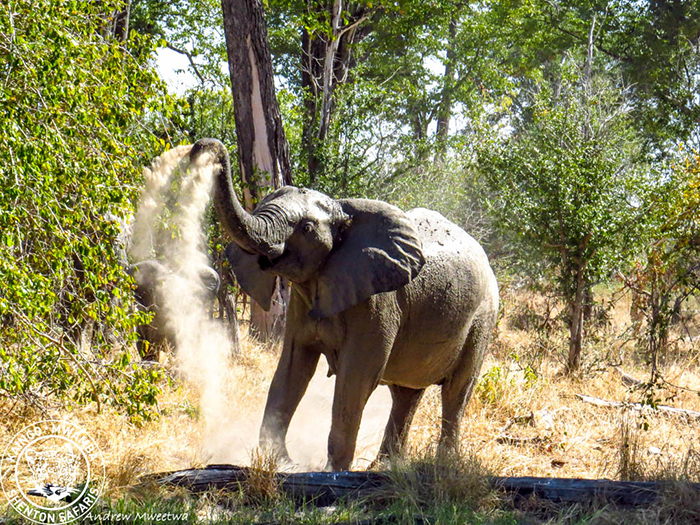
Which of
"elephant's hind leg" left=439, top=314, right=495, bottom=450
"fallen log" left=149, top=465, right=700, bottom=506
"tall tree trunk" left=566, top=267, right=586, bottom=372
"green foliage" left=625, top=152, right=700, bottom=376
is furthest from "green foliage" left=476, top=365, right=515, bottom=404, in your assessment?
"fallen log" left=149, top=465, right=700, bottom=506

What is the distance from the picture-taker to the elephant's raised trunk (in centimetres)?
416

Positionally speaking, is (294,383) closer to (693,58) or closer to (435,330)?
(435,330)

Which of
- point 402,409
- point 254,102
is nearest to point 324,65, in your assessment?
point 254,102

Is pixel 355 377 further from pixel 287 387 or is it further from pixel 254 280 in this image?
pixel 254 280

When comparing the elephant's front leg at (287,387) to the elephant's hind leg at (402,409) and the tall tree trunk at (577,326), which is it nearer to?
the elephant's hind leg at (402,409)

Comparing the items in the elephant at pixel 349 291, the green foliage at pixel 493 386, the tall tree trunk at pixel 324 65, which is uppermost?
the tall tree trunk at pixel 324 65

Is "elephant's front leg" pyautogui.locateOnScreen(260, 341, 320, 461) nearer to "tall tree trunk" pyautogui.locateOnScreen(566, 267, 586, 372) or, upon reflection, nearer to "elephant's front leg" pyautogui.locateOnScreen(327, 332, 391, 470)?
"elephant's front leg" pyautogui.locateOnScreen(327, 332, 391, 470)

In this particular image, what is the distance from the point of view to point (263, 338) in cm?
1061

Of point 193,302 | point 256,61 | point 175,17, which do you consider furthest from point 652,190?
point 175,17

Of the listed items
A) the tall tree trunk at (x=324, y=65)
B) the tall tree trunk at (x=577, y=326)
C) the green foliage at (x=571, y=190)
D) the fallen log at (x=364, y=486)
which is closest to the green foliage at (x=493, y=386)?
the tall tree trunk at (x=577, y=326)

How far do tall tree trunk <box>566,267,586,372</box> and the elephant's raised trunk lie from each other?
685cm

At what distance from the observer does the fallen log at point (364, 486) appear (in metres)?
4.43

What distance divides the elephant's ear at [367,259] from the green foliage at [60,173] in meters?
1.23

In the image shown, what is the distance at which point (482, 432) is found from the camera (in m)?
7.39
